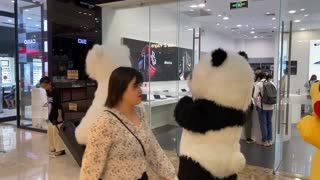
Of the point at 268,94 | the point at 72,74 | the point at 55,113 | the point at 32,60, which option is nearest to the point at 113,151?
the point at 55,113

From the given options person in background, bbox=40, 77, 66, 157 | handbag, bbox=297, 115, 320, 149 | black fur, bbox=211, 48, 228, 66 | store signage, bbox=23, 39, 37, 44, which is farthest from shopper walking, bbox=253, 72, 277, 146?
store signage, bbox=23, 39, 37, 44

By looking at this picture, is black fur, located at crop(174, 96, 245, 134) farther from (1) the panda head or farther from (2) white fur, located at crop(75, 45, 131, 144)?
(2) white fur, located at crop(75, 45, 131, 144)

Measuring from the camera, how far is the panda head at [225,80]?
2.33m

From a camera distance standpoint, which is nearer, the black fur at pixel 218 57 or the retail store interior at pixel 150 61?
the black fur at pixel 218 57

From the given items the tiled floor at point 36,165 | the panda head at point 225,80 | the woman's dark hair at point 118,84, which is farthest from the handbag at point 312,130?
the tiled floor at point 36,165

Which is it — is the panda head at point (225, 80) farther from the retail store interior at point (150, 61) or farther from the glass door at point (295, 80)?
the glass door at point (295, 80)

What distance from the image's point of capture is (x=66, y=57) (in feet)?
18.8

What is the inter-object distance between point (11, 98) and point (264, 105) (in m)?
7.64

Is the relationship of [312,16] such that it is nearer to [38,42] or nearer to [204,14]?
[204,14]

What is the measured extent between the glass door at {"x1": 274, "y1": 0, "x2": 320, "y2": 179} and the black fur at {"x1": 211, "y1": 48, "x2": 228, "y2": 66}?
7.16 feet

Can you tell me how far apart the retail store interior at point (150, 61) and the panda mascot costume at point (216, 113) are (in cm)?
118

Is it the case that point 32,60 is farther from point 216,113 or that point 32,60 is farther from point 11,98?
point 216,113

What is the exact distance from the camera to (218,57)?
2.36 metres

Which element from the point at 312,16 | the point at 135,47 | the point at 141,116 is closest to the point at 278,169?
the point at 141,116
